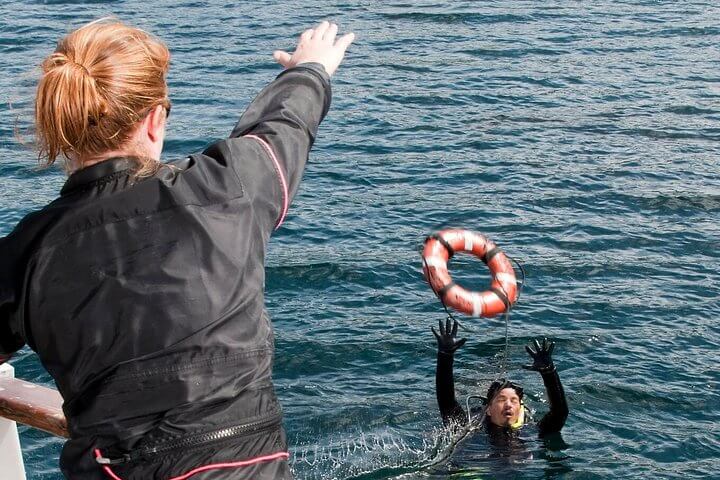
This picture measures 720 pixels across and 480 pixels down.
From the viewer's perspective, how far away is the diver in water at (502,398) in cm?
797

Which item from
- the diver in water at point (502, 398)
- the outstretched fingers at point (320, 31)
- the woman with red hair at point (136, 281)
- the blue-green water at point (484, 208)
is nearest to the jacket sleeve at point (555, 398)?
the diver in water at point (502, 398)

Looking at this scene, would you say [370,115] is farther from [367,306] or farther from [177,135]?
[367,306]

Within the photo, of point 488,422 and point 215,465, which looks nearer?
point 215,465

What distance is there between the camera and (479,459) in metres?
8.26

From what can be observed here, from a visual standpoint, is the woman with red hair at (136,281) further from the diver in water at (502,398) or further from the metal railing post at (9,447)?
the diver in water at (502,398)

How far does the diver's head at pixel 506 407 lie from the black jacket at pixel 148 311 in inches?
245

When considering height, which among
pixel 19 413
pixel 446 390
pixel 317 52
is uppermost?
pixel 317 52

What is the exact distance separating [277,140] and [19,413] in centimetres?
161

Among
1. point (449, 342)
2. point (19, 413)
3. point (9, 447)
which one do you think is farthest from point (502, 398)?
point (19, 413)

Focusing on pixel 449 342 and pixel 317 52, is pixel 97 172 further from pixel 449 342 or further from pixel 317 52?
pixel 449 342

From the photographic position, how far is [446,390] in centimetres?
817

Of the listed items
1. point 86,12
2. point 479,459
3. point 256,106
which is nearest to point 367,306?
point 479,459

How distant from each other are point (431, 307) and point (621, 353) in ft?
5.84

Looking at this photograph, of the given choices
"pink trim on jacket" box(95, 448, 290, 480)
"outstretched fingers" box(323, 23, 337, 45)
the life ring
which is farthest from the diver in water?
"pink trim on jacket" box(95, 448, 290, 480)
